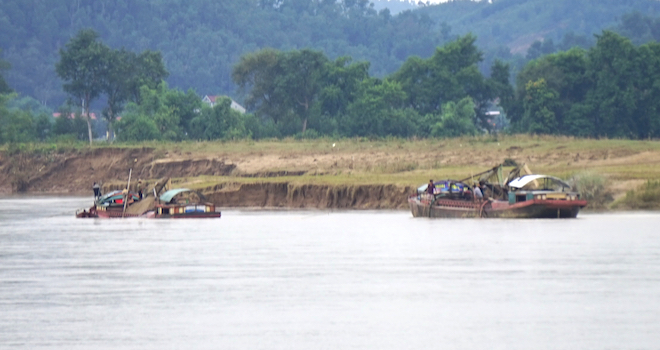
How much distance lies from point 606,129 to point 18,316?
85.1 metres

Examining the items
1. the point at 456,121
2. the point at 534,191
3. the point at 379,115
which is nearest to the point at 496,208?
the point at 534,191

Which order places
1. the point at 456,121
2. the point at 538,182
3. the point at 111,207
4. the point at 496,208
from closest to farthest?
1. the point at 496,208
2. the point at 538,182
3. the point at 111,207
4. the point at 456,121

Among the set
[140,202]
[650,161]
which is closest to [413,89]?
[650,161]

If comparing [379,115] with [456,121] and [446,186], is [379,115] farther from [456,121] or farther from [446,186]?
[446,186]

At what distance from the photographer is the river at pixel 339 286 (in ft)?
77.3

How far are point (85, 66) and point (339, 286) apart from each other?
97.3 m

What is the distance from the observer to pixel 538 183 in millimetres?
57375

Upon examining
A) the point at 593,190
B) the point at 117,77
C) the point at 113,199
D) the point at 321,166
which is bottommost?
the point at 113,199

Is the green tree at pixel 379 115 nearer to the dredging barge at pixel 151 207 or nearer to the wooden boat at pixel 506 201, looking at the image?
the dredging barge at pixel 151 207

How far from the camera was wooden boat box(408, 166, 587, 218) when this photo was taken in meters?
50.8

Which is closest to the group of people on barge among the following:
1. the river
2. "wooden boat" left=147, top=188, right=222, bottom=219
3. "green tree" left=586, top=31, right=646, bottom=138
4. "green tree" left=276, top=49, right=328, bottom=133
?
the river

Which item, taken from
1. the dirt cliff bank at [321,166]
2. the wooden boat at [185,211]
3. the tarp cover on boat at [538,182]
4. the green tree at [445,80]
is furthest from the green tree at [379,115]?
the wooden boat at [185,211]

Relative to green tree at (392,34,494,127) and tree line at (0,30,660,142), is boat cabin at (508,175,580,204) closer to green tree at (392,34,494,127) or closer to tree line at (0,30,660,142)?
tree line at (0,30,660,142)

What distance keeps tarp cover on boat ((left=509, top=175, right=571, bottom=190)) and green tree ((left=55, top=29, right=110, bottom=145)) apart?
73.8m
